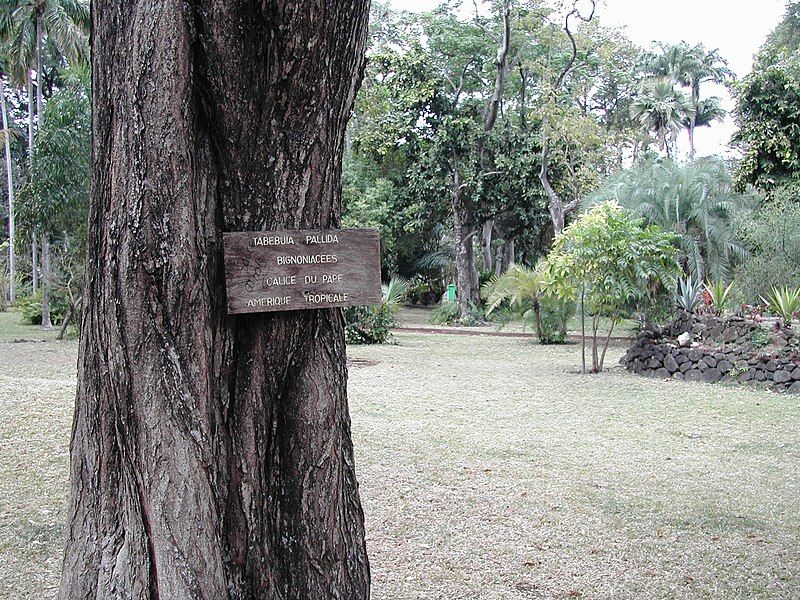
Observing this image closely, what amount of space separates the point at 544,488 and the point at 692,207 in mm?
16622

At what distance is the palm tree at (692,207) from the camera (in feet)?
65.7

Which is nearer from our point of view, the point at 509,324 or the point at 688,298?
the point at 688,298

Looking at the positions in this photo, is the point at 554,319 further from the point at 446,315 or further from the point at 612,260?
the point at 446,315

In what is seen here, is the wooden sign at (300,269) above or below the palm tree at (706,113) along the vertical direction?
below

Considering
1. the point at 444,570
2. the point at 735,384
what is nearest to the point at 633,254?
the point at 735,384

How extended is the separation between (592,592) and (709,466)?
10.4 ft

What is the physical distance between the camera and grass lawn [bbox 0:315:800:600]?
405 centimetres

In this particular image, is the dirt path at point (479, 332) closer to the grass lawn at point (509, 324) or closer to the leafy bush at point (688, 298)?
the grass lawn at point (509, 324)

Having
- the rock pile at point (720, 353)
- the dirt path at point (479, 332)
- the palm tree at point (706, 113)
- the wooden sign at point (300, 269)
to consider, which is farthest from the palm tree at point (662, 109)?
the wooden sign at point (300, 269)

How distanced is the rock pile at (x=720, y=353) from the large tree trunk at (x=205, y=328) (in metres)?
9.46

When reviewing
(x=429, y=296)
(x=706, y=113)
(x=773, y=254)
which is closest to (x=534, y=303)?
(x=773, y=254)

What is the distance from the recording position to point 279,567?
108 inches

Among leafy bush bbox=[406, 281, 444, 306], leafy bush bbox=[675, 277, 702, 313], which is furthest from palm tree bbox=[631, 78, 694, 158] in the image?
leafy bush bbox=[675, 277, 702, 313]

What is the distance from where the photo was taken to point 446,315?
89.2ft
